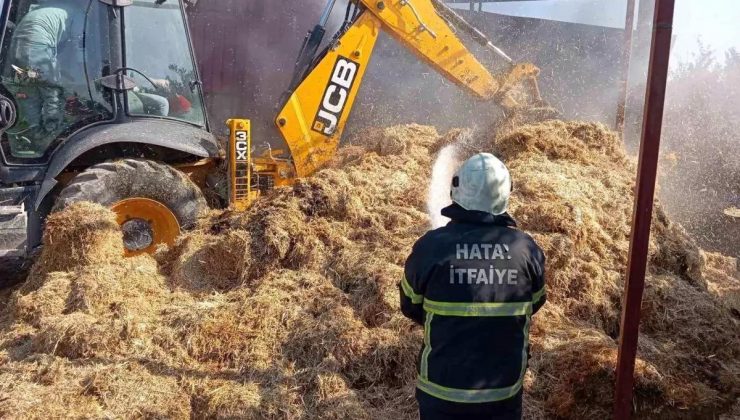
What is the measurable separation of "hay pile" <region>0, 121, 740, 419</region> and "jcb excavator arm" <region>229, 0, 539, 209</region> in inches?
37.8

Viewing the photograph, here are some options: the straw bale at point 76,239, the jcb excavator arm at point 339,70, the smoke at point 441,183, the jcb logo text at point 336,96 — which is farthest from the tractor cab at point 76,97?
the smoke at point 441,183

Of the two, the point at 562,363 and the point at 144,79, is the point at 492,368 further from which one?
the point at 144,79

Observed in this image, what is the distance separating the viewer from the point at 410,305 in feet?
8.27

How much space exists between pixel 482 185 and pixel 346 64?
4.21m

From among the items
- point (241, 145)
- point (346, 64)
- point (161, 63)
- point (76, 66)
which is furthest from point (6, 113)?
point (346, 64)

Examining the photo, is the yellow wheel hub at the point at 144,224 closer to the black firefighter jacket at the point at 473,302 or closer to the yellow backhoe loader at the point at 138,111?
Answer: the yellow backhoe loader at the point at 138,111

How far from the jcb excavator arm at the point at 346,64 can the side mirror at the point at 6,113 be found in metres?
2.39

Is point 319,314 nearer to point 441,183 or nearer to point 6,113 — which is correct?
point 441,183

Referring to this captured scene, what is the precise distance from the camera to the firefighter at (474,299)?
235 centimetres

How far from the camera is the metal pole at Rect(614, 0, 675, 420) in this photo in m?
2.55

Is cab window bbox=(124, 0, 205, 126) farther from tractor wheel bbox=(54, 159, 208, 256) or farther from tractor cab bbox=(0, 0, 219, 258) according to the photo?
tractor wheel bbox=(54, 159, 208, 256)

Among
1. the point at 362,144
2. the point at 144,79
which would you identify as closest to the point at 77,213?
the point at 144,79

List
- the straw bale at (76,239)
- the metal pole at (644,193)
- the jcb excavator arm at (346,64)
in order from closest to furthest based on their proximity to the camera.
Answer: the metal pole at (644,193) → the straw bale at (76,239) → the jcb excavator arm at (346,64)

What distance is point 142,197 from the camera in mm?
5332
